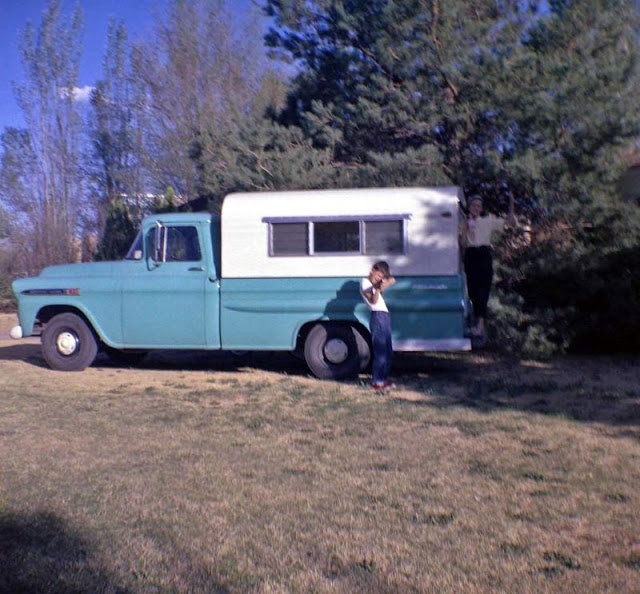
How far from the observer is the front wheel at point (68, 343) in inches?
457

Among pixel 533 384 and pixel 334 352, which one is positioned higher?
pixel 334 352

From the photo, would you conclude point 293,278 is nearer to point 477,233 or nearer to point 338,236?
point 338,236

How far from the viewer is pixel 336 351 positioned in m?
10.8

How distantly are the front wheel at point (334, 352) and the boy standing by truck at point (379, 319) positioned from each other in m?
0.81

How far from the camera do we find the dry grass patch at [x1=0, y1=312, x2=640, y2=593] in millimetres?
4434

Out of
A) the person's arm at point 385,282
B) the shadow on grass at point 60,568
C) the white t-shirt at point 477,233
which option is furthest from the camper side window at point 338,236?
the shadow on grass at point 60,568

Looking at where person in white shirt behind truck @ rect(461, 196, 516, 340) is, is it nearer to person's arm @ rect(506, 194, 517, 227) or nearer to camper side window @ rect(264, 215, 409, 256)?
camper side window @ rect(264, 215, 409, 256)

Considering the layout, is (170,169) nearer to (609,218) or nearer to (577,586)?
(609,218)

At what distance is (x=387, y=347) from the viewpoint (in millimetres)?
9852

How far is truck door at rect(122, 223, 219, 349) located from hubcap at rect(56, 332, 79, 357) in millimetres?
917

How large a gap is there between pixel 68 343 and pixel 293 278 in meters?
3.42

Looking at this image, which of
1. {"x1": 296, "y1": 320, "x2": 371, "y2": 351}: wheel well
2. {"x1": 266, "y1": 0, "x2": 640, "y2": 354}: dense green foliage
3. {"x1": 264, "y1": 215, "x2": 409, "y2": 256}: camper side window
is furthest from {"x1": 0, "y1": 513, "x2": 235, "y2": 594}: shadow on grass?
{"x1": 266, "y1": 0, "x2": 640, "y2": 354}: dense green foliage

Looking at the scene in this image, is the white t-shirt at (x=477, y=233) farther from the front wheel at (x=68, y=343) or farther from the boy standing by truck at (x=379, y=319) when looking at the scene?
the front wheel at (x=68, y=343)

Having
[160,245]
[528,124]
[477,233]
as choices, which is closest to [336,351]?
[477,233]
